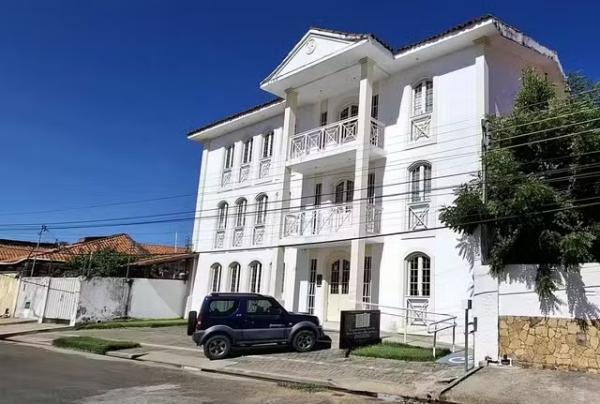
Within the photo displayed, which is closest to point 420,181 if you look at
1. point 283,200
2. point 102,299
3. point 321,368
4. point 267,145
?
point 283,200

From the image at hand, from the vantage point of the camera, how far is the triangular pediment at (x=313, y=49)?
1844cm

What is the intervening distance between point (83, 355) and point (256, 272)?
389 inches

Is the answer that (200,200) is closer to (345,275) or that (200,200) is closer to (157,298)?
(157,298)

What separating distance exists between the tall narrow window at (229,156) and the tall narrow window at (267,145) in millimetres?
2660

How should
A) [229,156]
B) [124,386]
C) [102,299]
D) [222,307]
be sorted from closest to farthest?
[124,386], [222,307], [102,299], [229,156]

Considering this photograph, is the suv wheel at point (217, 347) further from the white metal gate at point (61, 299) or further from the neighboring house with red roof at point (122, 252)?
the neighboring house with red roof at point (122, 252)

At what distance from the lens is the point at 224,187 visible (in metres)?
26.6

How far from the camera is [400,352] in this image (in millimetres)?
12969

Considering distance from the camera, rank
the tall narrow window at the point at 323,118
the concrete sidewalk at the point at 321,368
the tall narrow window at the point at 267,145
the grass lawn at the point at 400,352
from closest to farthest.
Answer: the concrete sidewalk at the point at 321,368 < the grass lawn at the point at 400,352 < the tall narrow window at the point at 323,118 < the tall narrow window at the point at 267,145

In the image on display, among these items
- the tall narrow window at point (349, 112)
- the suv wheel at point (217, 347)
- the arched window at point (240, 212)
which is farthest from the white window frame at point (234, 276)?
the suv wheel at point (217, 347)

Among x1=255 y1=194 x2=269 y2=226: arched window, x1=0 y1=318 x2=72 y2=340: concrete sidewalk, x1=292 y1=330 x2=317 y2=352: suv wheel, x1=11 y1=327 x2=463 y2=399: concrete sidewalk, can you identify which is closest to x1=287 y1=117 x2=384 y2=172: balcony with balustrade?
x1=255 y1=194 x2=269 y2=226: arched window

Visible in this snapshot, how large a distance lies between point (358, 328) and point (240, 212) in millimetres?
12243

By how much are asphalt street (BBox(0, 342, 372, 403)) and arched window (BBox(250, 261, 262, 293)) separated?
10427mm

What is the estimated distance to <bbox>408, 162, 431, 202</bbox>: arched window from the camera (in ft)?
Result: 56.0
